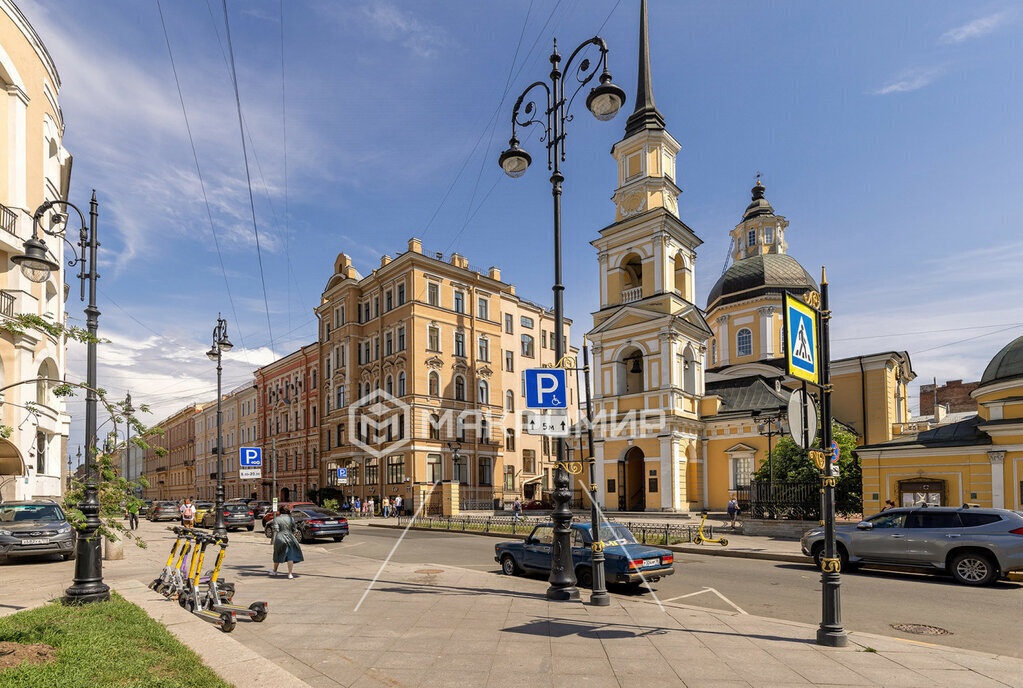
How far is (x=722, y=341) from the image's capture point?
52.2 meters

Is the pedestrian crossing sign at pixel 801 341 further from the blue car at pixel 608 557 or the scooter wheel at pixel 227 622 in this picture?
the scooter wheel at pixel 227 622

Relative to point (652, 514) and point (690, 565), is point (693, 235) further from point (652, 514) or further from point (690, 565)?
point (690, 565)

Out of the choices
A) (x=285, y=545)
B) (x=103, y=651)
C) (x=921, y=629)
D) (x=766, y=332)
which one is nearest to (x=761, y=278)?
(x=766, y=332)

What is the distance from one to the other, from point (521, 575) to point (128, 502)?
8851 millimetres

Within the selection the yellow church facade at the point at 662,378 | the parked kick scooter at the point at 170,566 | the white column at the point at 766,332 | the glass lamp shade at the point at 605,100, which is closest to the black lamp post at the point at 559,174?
the glass lamp shade at the point at 605,100

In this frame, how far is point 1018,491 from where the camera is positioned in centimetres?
2334

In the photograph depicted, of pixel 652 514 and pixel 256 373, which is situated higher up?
pixel 256 373

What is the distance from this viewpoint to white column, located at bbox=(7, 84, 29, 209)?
20828 mm

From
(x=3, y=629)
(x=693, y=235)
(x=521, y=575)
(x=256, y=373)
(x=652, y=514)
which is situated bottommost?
(x=652, y=514)

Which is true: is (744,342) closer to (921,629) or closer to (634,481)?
(634,481)

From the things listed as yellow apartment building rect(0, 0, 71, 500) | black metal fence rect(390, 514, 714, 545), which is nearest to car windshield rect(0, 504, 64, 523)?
yellow apartment building rect(0, 0, 71, 500)

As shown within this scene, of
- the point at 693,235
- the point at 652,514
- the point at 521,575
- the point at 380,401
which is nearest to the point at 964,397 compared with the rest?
the point at 693,235

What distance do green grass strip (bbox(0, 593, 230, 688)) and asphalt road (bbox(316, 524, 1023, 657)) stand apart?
→ 287 inches

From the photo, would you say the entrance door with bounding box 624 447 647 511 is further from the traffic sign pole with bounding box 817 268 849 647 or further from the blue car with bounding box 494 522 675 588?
the traffic sign pole with bounding box 817 268 849 647
